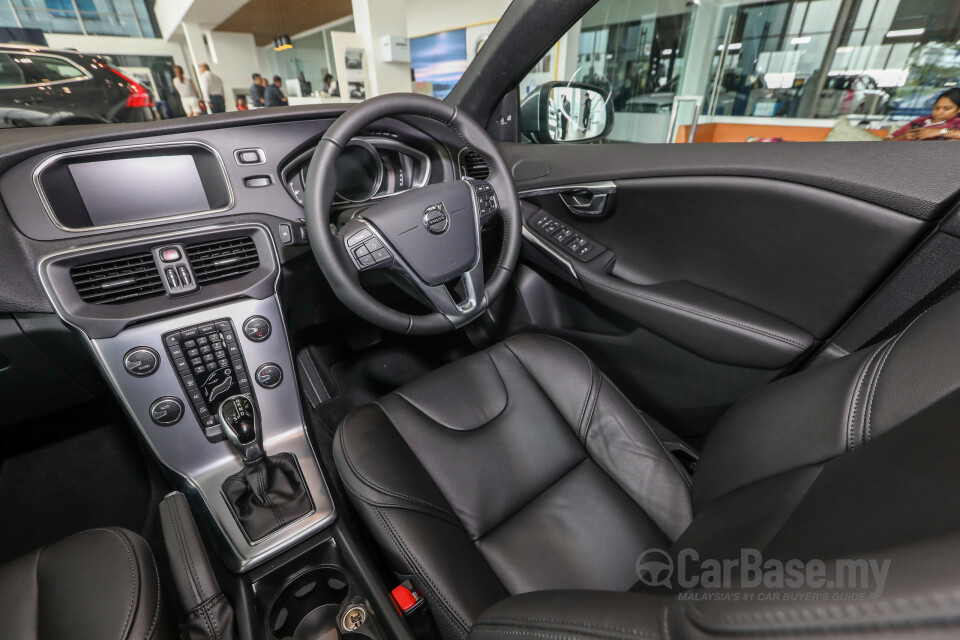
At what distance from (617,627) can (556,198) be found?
1.22m

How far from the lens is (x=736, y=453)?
0.77m

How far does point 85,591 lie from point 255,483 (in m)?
0.33

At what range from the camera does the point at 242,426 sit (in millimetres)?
940

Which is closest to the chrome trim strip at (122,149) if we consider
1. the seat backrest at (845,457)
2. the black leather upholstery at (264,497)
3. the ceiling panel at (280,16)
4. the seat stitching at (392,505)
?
the black leather upholstery at (264,497)

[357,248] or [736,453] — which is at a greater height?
[357,248]

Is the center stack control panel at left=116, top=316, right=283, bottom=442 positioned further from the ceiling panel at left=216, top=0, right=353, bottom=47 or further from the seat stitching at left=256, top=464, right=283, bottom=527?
the ceiling panel at left=216, top=0, right=353, bottom=47

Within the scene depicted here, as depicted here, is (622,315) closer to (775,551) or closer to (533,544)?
(533,544)

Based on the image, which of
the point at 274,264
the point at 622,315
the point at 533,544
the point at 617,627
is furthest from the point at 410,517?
the point at 622,315

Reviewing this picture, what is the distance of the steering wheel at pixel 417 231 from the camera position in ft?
2.76

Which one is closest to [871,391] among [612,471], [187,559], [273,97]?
[612,471]

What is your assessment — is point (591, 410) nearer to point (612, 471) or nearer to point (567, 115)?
point (612, 471)

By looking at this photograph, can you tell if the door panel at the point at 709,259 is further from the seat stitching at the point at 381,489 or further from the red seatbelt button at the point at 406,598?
the red seatbelt button at the point at 406,598

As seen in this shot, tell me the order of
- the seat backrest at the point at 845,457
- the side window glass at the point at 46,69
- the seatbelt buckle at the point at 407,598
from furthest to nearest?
the side window glass at the point at 46,69 → the seatbelt buckle at the point at 407,598 → the seat backrest at the point at 845,457

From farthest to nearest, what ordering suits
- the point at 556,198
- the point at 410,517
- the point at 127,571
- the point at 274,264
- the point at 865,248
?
the point at 556,198 → the point at 274,264 → the point at 865,248 → the point at 410,517 → the point at 127,571
